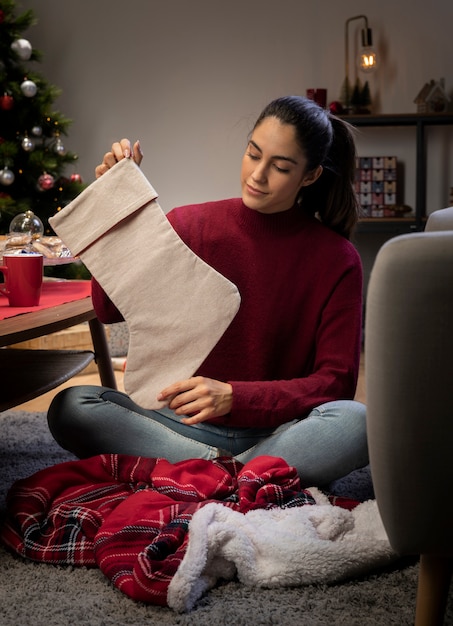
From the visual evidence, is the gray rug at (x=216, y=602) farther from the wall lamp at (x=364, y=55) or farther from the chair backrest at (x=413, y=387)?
the wall lamp at (x=364, y=55)

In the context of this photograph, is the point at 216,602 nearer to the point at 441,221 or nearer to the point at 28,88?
the point at 441,221

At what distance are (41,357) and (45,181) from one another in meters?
1.91

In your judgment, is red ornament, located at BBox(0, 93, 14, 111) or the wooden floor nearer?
the wooden floor

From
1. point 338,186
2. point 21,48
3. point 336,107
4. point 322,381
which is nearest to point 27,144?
point 21,48

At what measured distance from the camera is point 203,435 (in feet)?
6.01

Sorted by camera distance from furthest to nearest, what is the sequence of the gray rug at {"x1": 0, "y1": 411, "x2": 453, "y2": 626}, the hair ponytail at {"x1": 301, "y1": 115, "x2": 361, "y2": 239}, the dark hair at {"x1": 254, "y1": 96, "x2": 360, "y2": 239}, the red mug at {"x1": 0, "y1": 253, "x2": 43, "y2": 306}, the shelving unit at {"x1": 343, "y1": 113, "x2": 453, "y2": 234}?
the shelving unit at {"x1": 343, "y1": 113, "x2": 453, "y2": 234}
the hair ponytail at {"x1": 301, "y1": 115, "x2": 361, "y2": 239}
the dark hair at {"x1": 254, "y1": 96, "x2": 360, "y2": 239}
the red mug at {"x1": 0, "y1": 253, "x2": 43, "y2": 306}
the gray rug at {"x1": 0, "y1": 411, "x2": 453, "y2": 626}

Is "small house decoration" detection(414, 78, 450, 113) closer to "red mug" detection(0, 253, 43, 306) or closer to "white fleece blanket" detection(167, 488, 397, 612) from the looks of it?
"red mug" detection(0, 253, 43, 306)

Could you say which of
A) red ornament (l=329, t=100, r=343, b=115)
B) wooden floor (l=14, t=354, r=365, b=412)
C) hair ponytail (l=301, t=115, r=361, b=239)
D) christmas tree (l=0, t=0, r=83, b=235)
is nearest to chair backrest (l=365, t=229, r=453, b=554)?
hair ponytail (l=301, t=115, r=361, b=239)

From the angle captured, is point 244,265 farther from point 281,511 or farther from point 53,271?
point 53,271

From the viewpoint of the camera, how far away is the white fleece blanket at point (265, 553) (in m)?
1.41

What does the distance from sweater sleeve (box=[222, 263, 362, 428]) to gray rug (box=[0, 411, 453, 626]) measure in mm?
359

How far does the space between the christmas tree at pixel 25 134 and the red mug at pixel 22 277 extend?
6.86ft

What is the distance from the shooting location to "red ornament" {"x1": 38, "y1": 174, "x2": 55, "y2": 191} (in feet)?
12.6

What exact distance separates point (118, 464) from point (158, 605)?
407mm
